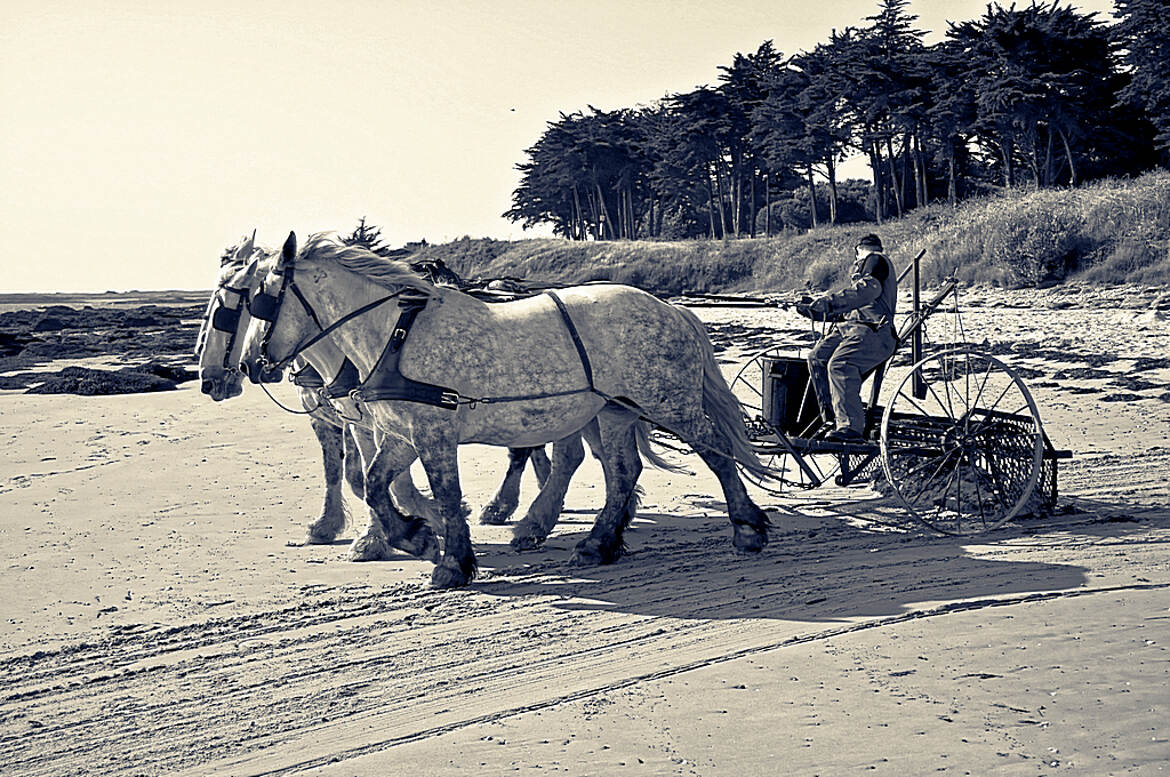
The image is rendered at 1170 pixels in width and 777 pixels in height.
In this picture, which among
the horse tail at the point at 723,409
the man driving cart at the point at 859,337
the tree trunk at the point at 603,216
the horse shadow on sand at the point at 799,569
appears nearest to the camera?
the horse shadow on sand at the point at 799,569

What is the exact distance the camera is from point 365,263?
8.45 m

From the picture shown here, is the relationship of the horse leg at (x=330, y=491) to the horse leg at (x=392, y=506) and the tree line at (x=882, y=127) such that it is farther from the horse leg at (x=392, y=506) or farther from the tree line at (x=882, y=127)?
the tree line at (x=882, y=127)

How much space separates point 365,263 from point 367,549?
6.95 ft

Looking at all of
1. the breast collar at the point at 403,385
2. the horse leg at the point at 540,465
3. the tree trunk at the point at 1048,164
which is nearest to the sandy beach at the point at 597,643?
the horse leg at the point at 540,465

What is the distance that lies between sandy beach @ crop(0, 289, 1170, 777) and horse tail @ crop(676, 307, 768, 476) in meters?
Answer: 0.69

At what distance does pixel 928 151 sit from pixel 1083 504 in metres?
50.4

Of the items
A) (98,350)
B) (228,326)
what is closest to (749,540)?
(228,326)

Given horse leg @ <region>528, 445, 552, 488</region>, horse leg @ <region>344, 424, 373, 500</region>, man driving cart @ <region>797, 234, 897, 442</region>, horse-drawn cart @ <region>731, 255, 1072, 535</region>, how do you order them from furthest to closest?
horse leg @ <region>528, 445, 552, 488</region> < horse leg @ <region>344, 424, 373, 500</region> < man driving cart @ <region>797, 234, 897, 442</region> < horse-drawn cart @ <region>731, 255, 1072, 535</region>

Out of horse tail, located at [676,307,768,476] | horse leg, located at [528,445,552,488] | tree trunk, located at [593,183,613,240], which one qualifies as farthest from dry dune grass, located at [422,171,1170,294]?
tree trunk, located at [593,183,613,240]

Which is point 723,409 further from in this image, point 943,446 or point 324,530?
point 324,530

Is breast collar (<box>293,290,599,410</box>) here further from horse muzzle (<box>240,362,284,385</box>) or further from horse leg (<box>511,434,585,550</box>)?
horse leg (<box>511,434,585,550</box>)

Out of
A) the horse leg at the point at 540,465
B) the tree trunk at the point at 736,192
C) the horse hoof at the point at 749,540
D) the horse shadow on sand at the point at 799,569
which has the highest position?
the tree trunk at the point at 736,192

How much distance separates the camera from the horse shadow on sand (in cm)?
749

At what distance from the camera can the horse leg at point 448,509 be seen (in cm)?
820
